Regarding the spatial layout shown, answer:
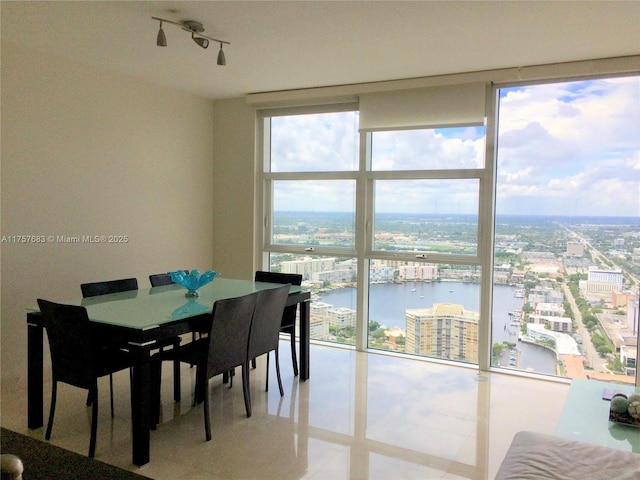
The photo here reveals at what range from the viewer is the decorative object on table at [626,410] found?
2.54m

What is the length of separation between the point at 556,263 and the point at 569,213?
443 mm

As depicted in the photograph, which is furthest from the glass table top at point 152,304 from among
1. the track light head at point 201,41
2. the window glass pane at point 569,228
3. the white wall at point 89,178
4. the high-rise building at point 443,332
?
the window glass pane at point 569,228

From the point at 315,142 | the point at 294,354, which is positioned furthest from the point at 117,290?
the point at 315,142

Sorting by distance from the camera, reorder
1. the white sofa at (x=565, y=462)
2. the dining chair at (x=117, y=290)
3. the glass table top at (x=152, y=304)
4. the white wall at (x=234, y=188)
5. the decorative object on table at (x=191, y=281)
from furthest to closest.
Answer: the white wall at (x=234, y=188) < the decorative object on table at (x=191, y=281) < the dining chair at (x=117, y=290) < the glass table top at (x=152, y=304) < the white sofa at (x=565, y=462)

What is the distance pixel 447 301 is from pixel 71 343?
3301 mm

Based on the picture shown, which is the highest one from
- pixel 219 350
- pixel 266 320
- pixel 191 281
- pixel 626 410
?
pixel 191 281

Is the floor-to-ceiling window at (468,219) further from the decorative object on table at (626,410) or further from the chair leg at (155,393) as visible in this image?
the chair leg at (155,393)

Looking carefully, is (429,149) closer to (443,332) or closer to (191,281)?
(443,332)

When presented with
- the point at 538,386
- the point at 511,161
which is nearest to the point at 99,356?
the point at 538,386

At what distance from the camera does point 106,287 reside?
12.3ft

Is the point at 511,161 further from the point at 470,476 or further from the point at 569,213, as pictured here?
the point at 470,476

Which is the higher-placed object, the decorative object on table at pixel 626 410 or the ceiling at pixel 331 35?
the ceiling at pixel 331 35

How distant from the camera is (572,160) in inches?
168

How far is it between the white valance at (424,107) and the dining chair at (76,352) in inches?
125
